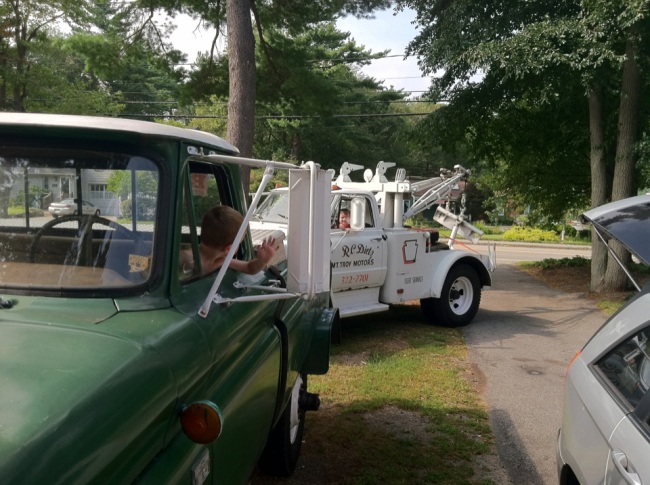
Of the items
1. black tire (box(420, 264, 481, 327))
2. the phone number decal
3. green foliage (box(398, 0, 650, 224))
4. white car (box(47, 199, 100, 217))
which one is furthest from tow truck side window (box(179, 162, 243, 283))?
green foliage (box(398, 0, 650, 224))

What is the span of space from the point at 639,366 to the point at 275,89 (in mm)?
13506

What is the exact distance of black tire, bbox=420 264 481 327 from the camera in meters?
9.29

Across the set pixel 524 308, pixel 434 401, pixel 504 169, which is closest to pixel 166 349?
pixel 434 401

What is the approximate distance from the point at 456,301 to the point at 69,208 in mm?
7978

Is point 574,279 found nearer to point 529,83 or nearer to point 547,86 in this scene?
point 529,83

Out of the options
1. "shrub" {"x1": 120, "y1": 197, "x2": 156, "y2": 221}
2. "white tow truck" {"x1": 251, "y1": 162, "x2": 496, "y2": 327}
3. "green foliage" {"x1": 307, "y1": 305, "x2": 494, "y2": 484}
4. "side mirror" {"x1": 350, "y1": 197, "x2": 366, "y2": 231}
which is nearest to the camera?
"shrub" {"x1": 120, "y1": 197, "x2": 156, "y2": 221}

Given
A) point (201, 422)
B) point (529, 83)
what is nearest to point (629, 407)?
point (201, 422)

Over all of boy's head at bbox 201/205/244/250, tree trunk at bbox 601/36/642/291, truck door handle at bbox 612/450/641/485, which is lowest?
truck door handle at bbox 612/450/641/485

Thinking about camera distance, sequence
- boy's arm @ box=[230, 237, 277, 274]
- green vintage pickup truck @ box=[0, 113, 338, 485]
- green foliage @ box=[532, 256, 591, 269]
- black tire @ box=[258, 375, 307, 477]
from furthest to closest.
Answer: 1. green foliage @ box=[532, 256, 591, 269]
2. black tire @ box=[258, 375, 307, 477]
3. boy's arm @ box=[230, 237, 277, 274]
4. green vintage pickup truck @ box=[0, 113, 338, 485]

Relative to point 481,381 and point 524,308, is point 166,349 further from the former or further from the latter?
point 524,308

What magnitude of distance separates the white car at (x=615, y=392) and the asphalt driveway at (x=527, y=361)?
5.38ft

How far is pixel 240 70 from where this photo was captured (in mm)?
10680

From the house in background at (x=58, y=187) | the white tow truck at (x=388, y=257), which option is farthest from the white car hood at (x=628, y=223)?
the white tow truck at (x=388, y=257)

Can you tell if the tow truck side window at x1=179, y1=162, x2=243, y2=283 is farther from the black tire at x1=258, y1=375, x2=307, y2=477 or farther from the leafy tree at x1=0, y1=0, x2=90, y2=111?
the leafy tree at x1=0, y1=0, x2=90, y2=111
